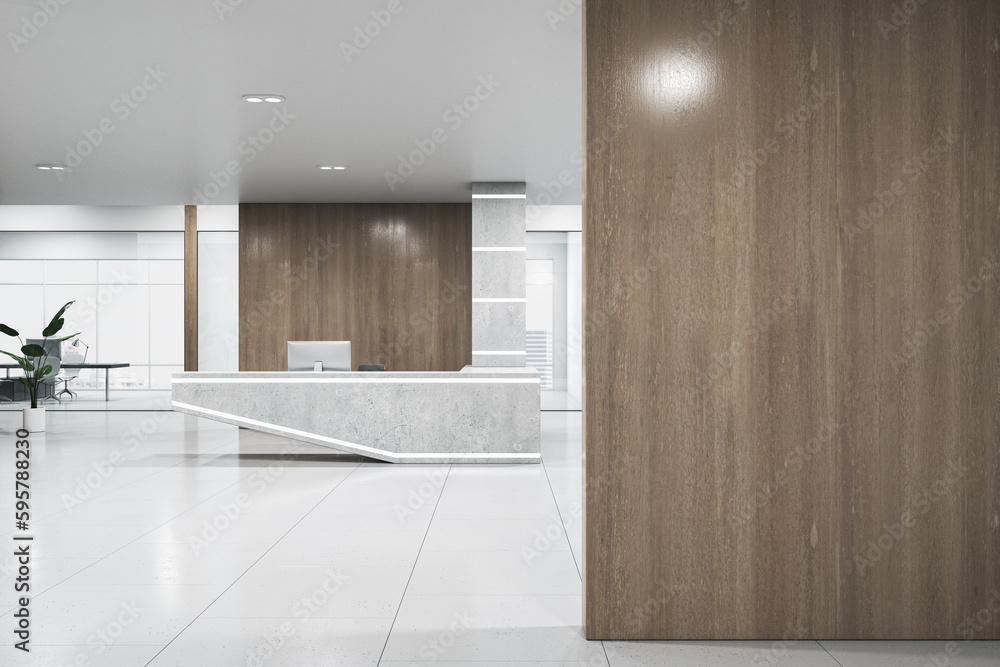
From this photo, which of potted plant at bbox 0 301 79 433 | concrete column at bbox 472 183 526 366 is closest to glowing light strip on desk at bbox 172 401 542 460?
concrete column at bbox 472 183 526 366

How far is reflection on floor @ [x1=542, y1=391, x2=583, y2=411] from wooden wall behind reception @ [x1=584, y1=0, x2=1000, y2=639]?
9.18 metres

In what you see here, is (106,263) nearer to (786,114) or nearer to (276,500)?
(276,500)

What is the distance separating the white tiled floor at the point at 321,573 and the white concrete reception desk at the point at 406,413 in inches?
9.6

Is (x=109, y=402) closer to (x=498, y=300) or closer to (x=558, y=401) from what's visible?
(x=558, y=401)

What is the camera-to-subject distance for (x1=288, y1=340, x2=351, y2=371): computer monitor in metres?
8.35

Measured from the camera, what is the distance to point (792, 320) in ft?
10.5

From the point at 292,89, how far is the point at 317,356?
10.5 feet

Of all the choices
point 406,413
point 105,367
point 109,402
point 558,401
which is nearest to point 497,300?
point 406,413

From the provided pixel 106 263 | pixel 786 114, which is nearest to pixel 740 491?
pixel 786 114

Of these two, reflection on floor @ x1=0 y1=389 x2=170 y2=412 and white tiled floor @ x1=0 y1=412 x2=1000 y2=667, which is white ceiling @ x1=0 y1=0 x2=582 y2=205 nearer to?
white tiled floor @ x1=0 y1=412 x2=1000 y2=667

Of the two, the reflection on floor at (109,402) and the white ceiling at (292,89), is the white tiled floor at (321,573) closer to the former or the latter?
the white ceiling at (292,89)

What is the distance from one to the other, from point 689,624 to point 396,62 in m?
3.95

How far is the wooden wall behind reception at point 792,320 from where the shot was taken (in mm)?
3160

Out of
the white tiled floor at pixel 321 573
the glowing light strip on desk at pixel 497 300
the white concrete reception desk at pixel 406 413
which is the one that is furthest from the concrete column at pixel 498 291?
the white tiled floor at pixel 321 573
